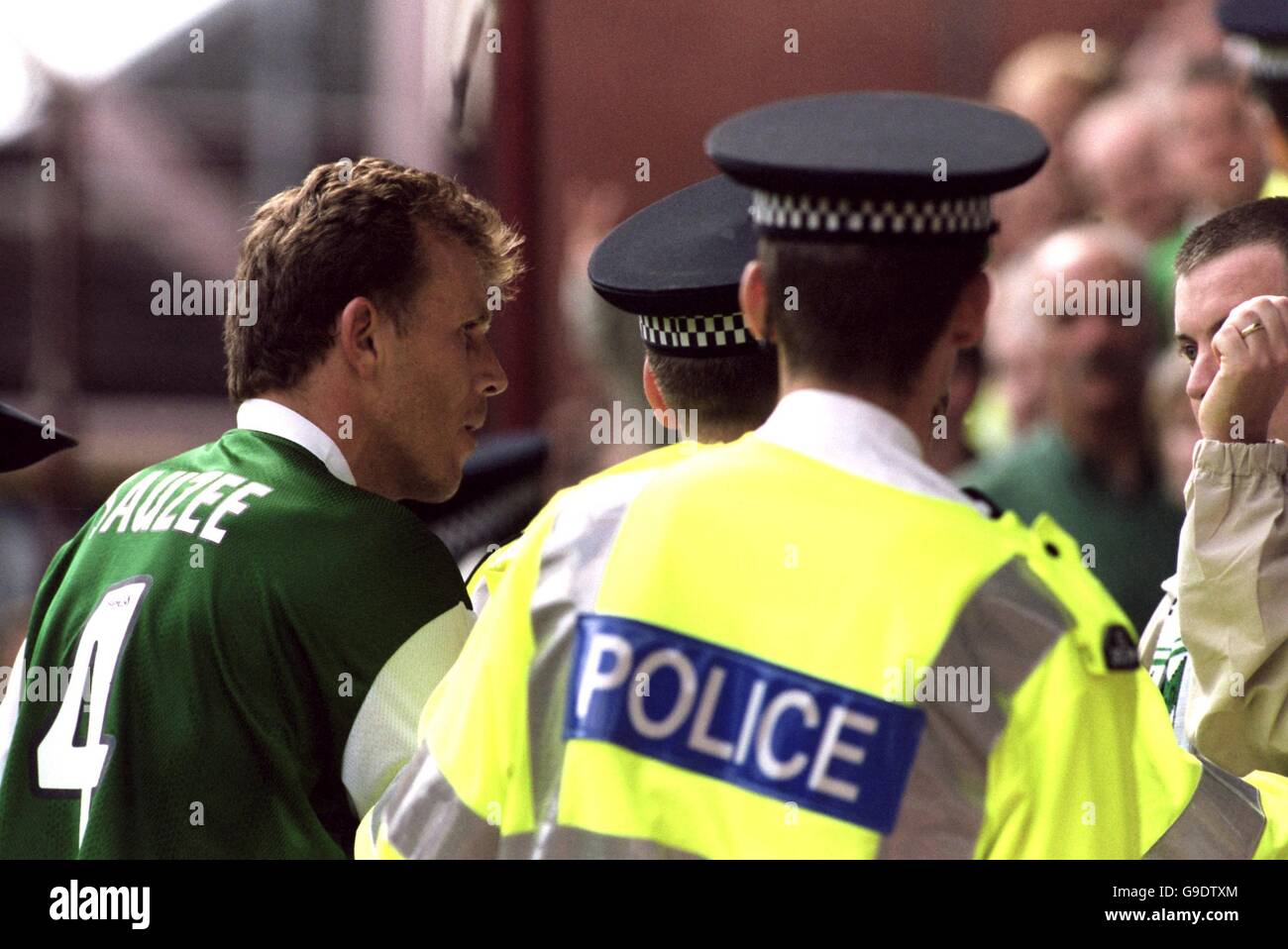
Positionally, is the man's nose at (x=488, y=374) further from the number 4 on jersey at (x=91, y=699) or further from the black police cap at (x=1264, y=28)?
the black police cap at (x=1264, y=28)

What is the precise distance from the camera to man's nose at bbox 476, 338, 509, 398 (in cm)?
222

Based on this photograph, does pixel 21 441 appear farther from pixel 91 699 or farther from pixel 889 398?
pixel 889 398

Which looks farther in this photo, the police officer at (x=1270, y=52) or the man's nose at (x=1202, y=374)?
the police officer at (x=1270, y=52)

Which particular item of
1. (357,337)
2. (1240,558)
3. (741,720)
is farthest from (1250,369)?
(357,337)

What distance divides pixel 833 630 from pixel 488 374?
0.93 m

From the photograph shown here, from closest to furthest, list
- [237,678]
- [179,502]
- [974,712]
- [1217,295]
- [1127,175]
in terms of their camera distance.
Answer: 1. [974,712]
2. [237,678]
3. [179,502]
4. [1217,295]
5. [1127,175]

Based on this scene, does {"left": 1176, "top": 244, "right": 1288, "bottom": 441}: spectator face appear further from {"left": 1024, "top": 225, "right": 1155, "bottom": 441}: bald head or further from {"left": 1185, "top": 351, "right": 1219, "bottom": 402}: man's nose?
{"left": 1024, "top": 225, "right": 1155, "bottom": 441}: bald head

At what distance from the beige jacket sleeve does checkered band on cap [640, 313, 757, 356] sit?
1.74ft

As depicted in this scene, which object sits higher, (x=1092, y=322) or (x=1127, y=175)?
(x=1127, y=175)

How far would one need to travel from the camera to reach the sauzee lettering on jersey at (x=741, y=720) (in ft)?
4.61

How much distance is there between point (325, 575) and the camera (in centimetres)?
189

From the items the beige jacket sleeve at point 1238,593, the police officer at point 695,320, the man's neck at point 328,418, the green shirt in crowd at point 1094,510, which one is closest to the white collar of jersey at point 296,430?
the man's neck at point 328,418

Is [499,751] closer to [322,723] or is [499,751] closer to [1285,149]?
[322,723]

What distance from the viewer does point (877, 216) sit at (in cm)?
146
